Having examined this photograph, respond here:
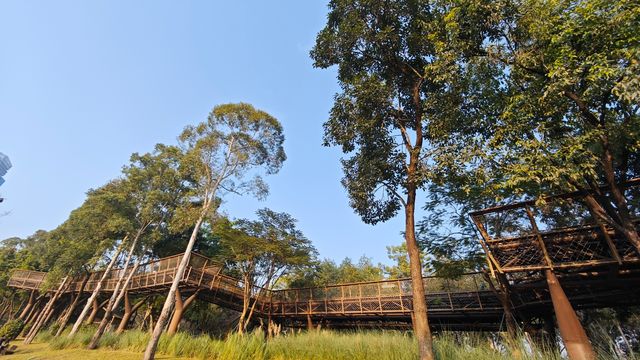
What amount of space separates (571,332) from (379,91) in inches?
276

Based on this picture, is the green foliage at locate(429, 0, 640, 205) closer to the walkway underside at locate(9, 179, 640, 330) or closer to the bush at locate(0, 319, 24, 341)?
the walkway underside at locate(9, 179, 640, 330)

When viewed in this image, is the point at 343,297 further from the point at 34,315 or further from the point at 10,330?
the point at 34,315

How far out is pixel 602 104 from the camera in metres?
5.59

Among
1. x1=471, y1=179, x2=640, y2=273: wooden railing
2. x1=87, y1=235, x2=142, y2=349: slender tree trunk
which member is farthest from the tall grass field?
x1=471, y1=179, x2=640, y2=273: wooden railing

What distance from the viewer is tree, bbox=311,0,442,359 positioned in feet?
26.3

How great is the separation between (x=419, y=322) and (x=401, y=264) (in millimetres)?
20940

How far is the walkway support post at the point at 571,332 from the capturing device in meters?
5.44

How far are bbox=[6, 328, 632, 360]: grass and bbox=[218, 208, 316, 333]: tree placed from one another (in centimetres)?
556

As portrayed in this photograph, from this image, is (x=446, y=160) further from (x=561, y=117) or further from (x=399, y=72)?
(x=399, y=72)

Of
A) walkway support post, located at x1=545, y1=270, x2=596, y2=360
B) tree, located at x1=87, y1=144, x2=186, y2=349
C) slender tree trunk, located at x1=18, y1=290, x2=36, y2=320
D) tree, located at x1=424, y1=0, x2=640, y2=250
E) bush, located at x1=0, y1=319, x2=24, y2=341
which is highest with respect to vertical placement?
tree, located at x1=87, y1=144, x2=186, y2=349

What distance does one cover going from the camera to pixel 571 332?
18.7 ft

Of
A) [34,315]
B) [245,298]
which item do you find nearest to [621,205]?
[245,298]

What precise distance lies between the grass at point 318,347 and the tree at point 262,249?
5558mm

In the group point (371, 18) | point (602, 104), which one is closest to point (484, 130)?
point (602, 104)
